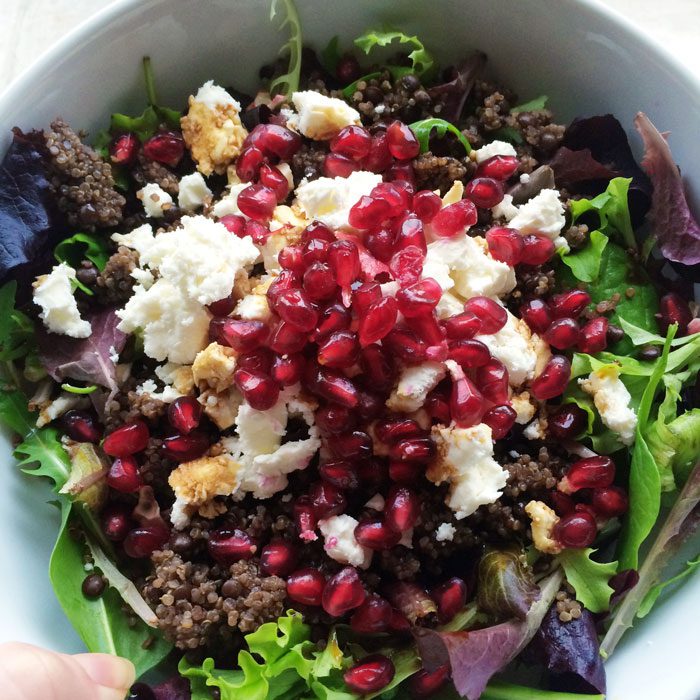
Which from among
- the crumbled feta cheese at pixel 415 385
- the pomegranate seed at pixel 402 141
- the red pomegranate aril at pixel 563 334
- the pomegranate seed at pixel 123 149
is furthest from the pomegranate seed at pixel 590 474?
the pomegranate seed at pixel 123 149

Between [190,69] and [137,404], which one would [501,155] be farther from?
[137,404]

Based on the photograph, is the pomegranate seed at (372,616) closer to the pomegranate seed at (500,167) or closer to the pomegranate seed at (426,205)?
the pomegranate seed at (426,205)

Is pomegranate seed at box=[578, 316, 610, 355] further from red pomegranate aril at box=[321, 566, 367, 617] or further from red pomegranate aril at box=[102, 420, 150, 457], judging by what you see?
red pomegranate aril at box=[102, 420, 150, 457]

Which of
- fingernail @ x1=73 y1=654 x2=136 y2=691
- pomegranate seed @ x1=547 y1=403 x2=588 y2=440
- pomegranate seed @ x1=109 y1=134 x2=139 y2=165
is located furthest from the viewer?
pomegranate seed @ x1=109 y1=134 x2=139 y2=165

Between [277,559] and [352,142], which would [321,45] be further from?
[277,559]

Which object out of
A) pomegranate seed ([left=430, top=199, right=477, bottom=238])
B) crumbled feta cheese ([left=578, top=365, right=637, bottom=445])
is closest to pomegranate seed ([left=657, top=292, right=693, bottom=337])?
crumbled feta cheese ([left=578, top=365, right=637, bottom=445])

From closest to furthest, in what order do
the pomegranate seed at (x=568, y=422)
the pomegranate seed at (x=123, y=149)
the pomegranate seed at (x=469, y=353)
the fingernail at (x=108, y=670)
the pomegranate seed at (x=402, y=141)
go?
the fingernail at (x=108, y=670)
the pomegranate seed at (x=469, y=353)
the pomegranate seed at (x=568, y=422)
the pomegranate seed at (x=402, y=141)
the pomegranate seed at (x=123, y=149)
